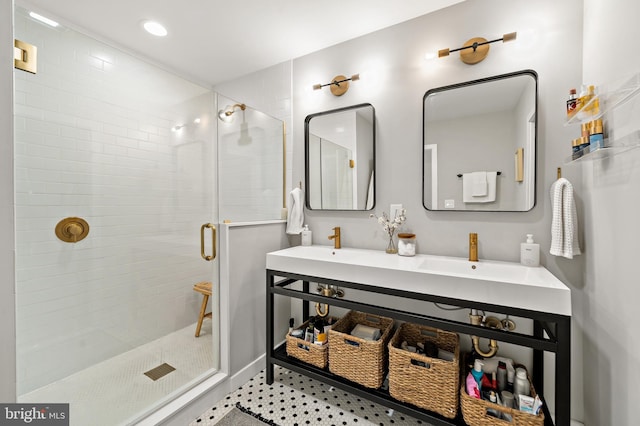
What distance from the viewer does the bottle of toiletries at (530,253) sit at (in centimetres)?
143

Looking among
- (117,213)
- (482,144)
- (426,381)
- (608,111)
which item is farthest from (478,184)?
(117,213)

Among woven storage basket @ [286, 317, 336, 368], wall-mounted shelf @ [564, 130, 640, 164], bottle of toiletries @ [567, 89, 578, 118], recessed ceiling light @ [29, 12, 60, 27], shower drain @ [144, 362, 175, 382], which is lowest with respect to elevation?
shower drain @ [144, 362, 175, 382]

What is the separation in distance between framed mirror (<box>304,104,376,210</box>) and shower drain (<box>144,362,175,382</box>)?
4.80 feet

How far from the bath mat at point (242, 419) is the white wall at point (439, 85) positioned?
120 centimetres

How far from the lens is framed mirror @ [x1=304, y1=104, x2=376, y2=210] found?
198cm

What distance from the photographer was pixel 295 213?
2207mm

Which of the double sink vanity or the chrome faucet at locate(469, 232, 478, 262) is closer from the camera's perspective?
the double sink vanity

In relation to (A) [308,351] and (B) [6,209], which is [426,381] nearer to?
(A) [308,351]

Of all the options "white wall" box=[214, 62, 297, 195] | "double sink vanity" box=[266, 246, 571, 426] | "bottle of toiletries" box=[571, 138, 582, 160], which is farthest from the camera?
"white wall" box=[214, 62, 297, 195]

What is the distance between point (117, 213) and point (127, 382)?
100 cm

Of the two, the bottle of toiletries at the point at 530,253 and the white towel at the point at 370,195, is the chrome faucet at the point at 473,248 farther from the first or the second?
the white towel at the point at 370,195

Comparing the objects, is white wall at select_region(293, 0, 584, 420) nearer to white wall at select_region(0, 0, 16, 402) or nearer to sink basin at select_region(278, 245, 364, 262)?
sink basin at select_region(278, 245, 364, 262)

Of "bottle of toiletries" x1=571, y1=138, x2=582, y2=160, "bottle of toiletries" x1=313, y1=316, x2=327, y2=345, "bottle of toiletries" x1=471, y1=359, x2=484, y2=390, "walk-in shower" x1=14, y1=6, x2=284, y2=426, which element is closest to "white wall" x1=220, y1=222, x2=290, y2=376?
"walk-in shower" x1=14, y1=6, x2=284, y2=426

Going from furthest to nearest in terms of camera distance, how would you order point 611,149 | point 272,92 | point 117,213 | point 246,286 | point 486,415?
point 272,92 < point 246,286 < point 117,213 < point 486,415 < point 611,149
